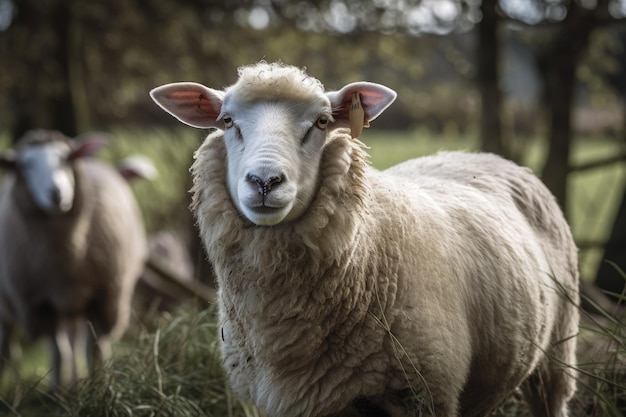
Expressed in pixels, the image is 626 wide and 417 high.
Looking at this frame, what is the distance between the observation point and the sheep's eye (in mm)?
3243

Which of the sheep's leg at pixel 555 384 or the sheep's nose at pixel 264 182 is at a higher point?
the sheep's nose at pixel 264 182

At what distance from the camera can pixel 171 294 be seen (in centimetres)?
985

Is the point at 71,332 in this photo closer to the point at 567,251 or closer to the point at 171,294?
the point at 171,294

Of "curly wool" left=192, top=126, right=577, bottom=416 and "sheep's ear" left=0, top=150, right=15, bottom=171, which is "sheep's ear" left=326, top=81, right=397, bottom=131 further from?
"sheep's ear" left=0, top=150, right=15, bottom=171

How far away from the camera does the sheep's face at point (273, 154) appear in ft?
9.41

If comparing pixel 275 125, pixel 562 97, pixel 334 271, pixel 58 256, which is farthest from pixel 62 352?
pixel 562 97

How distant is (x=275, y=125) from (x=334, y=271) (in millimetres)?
593

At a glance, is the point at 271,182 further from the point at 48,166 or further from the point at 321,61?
the point at 321,61

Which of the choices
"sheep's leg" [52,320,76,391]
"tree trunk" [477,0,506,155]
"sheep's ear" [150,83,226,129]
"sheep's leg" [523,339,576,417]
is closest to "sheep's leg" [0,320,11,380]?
"sheep's leg" [52,320,76,391]

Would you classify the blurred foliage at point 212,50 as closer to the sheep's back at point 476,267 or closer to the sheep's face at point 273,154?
the sheep's back at point 476,267

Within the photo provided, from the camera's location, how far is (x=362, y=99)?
3375 millimetres

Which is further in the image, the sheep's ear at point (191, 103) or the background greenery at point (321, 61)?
the background greenery at point (321, 61)

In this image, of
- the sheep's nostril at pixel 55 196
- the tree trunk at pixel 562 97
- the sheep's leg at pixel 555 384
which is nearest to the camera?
the sheep's leg at pixel 555 384

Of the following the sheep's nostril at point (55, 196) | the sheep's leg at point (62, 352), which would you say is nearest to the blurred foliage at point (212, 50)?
the sheep's nostril at point (55, 196)
